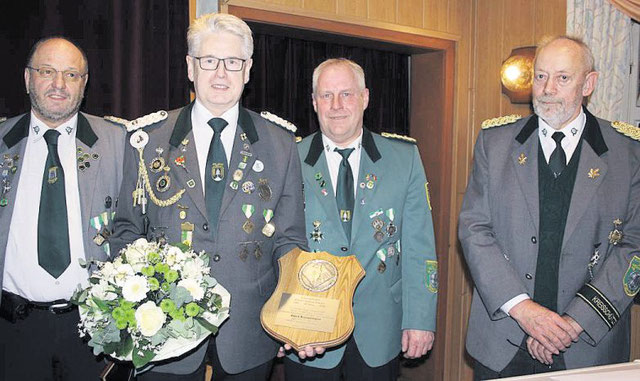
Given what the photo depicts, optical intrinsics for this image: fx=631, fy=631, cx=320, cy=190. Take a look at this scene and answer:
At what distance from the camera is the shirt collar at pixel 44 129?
106 inches

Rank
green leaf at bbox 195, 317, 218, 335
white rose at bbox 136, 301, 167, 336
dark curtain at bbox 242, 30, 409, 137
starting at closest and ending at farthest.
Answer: white rose at bbox 136, 301, 167, 336 < green leaf at bbox 195, 317, 218, 335 < dark curtain at bbox 242, 30, 409, 137

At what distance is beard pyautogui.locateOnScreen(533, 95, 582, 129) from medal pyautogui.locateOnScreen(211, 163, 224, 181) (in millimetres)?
1309

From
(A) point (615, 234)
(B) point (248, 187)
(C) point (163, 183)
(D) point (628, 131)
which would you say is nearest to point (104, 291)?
(C) point (163, 183)

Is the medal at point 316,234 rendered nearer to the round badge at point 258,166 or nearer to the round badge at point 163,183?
the round badge at point 258,166

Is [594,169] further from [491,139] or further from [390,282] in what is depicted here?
[390,282]

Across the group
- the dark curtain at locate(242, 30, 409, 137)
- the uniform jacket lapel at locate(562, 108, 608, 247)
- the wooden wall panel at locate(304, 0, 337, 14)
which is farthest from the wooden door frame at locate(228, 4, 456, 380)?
the uniform jacket lapel at locate(562, 108, 608, 247)

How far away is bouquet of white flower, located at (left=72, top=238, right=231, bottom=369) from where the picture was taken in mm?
1946

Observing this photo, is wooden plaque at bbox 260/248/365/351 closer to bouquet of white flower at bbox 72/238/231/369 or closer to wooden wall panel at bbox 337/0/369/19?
bouquet of white flower at bbox 72/238/231/369

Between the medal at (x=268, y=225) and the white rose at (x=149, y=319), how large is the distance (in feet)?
1.98

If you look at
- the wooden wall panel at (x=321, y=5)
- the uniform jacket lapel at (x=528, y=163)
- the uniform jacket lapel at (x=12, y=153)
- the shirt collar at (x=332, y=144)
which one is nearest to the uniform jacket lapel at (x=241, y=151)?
the shirt collar at (x=332, y=144)

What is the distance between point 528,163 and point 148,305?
5.21ft

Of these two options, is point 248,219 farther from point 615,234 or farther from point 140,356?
point 615,234

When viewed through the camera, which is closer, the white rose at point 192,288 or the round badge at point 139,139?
the white rose at point 192,288

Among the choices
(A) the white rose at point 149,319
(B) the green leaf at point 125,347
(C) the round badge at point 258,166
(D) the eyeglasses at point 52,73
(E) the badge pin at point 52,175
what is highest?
(D) the eyeglasses at point 52,73
